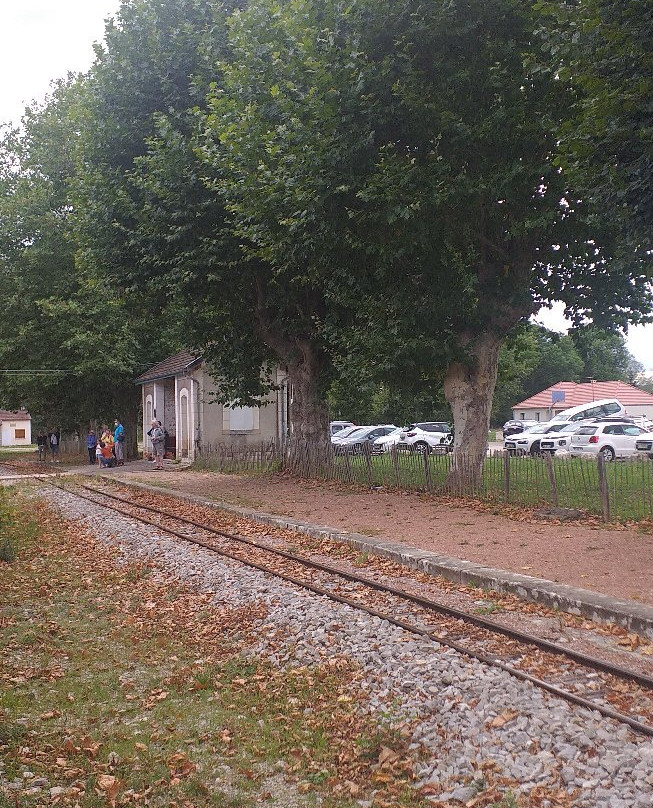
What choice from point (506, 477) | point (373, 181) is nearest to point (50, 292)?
point (373, 181)

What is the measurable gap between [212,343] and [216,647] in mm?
18797

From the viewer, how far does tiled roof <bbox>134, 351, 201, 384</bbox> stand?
33.6m

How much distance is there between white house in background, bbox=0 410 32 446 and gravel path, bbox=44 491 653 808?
108088 millimetres

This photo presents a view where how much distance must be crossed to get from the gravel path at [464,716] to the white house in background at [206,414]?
24814 millimetres

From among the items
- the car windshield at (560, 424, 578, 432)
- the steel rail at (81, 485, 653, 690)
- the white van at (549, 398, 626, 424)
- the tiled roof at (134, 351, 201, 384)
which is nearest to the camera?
the steel rail at (81, 485, 653, 690)

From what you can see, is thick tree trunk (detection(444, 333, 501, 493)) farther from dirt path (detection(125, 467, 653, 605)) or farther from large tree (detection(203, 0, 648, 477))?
dirt path (detection(125, 467, 653, 605))

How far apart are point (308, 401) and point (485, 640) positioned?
1649cm

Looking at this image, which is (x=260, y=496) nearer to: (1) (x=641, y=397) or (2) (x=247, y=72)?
(2) (x=247, y=72)

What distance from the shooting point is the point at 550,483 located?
1413cm

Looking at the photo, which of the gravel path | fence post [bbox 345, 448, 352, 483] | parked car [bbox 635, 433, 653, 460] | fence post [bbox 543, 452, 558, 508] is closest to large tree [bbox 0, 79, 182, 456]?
fence post [bbox 345, 448, 352, 483]

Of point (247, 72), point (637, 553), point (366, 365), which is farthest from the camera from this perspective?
point (366, 365)

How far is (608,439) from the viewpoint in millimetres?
30719

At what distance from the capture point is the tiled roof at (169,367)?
110 feet

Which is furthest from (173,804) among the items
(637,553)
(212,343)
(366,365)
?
(212,343)
